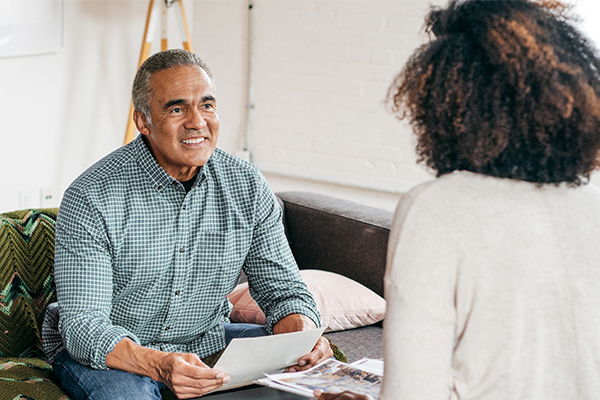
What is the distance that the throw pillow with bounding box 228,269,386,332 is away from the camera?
1.87m

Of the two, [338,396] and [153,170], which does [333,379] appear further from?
[153,170]

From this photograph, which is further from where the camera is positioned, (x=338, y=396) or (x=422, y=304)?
(x=338, y=396)

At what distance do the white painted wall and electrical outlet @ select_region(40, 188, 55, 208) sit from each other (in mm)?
31

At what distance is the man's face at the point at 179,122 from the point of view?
1463 mm

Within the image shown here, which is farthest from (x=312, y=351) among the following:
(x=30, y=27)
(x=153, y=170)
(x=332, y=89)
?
(x=30, y=27)

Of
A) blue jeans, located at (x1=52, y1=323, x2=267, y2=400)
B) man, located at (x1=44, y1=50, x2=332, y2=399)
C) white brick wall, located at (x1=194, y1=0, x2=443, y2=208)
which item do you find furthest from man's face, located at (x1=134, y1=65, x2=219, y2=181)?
white brick wall, located at (x1=194, y1=0, x2=443, y2=208)

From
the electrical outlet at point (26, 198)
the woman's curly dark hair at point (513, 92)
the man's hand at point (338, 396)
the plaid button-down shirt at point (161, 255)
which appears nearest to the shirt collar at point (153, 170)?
the plaid button-down shirt at point (161, 255)

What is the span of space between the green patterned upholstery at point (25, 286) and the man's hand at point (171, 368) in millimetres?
291

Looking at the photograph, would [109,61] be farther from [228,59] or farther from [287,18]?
[287,18]

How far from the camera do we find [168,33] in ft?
12.3

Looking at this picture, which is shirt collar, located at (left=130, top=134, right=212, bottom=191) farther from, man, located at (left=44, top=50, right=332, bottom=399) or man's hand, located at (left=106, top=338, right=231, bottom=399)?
man's hand, located at (left=106, top=338, right=231, bottom=399)

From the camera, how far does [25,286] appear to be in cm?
153

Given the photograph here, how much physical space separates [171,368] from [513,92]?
842 millimetres

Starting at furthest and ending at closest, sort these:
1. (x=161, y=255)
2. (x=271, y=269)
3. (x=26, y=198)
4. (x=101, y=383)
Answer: (x=26, y=198) < (x=271, y=269) < (x=161, y=255) < (x=101, y=383)
